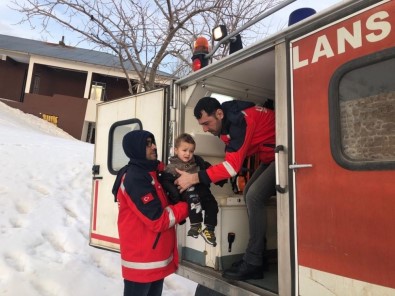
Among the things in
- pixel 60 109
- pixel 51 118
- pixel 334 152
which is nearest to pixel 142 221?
pixel 334 152

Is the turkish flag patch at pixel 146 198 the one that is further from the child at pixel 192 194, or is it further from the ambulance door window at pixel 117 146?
the ambulance door window at pixel 117 146

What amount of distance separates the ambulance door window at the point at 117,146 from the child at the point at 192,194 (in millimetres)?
1107

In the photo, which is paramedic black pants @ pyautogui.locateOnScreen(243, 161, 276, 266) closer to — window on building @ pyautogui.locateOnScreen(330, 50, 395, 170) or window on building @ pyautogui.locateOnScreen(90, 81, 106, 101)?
window on building @ pyautogui.locateOnScreen(330, 50, 395, 170)

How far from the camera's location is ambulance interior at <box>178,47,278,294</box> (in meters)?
3.16

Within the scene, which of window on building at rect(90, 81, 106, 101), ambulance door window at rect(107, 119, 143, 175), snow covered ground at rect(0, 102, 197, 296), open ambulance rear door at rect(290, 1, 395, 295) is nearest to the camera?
open ambulance rear door at rect(290, 1, 395, 295)

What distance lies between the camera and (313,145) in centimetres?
219

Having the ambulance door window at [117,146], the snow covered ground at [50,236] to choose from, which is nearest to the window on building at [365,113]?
the ambulance door window at [117,146]

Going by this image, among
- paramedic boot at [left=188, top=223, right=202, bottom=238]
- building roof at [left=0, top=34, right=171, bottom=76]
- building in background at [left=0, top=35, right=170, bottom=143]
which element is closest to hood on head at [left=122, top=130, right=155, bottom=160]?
paramedic boot at [left=188, top=223, right=202, bottom=238]

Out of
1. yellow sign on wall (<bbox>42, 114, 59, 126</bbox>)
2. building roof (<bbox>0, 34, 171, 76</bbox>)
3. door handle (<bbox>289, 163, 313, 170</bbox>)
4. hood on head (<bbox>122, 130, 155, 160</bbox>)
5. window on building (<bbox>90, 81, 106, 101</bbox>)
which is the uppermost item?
building roof (<bbox>0, 34, 171, 76</bbox>)

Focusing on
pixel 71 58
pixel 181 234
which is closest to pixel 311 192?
pixel 181 234

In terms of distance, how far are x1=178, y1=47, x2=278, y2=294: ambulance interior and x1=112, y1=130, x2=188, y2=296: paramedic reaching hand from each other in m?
0.61

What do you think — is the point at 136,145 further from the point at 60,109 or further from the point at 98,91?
the point at 98,91

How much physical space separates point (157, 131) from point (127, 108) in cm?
63

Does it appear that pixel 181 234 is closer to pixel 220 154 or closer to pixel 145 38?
pixel 220 154
